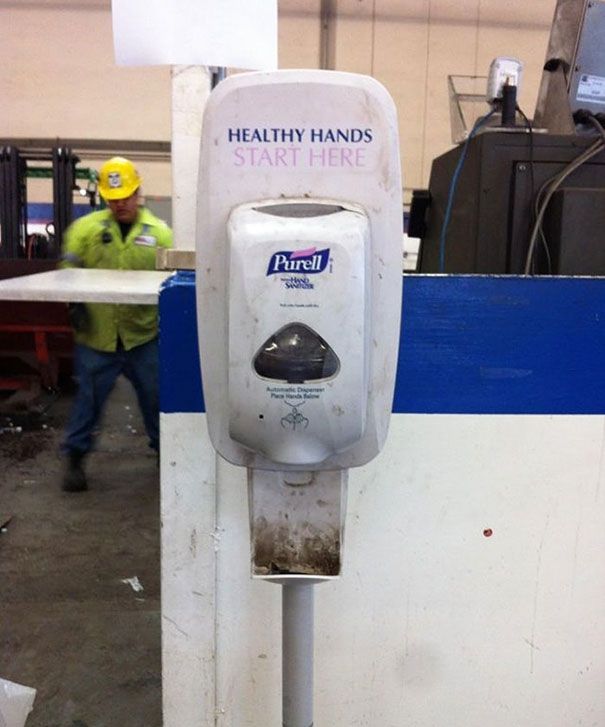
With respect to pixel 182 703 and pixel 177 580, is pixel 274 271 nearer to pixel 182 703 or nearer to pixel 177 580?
pixel 177 580

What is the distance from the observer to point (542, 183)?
1266mm

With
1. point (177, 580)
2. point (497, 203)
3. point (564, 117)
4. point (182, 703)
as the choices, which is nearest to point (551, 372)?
point (497, 203)

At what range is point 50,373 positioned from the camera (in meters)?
5.16

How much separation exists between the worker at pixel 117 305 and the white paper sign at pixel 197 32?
6.99 feet

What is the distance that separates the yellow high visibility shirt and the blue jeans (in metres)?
0.05

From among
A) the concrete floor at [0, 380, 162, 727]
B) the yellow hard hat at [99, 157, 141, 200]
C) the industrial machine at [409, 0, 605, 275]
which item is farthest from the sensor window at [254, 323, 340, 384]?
the yellow hard hat at [99, 157, 141, 200]

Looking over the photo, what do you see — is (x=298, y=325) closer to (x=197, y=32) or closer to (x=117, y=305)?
(x=197, y=32)

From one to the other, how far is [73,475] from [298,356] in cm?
295

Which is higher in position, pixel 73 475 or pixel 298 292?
pixel 298 292

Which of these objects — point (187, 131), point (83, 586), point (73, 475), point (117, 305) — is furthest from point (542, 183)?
point (73, 475)

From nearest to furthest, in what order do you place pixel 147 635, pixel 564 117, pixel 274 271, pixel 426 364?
1. pixel 274 271
2. pixel 426 364
3. pixel 564 117
4. pixel 147 635

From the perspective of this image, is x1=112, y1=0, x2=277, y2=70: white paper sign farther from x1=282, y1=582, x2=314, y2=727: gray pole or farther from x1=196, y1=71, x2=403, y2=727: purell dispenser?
x1=282, y1=582, x2=314, y2=727: gray pole

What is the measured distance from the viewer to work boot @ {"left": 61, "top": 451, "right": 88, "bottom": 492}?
3457mm

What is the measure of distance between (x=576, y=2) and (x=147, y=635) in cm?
211
